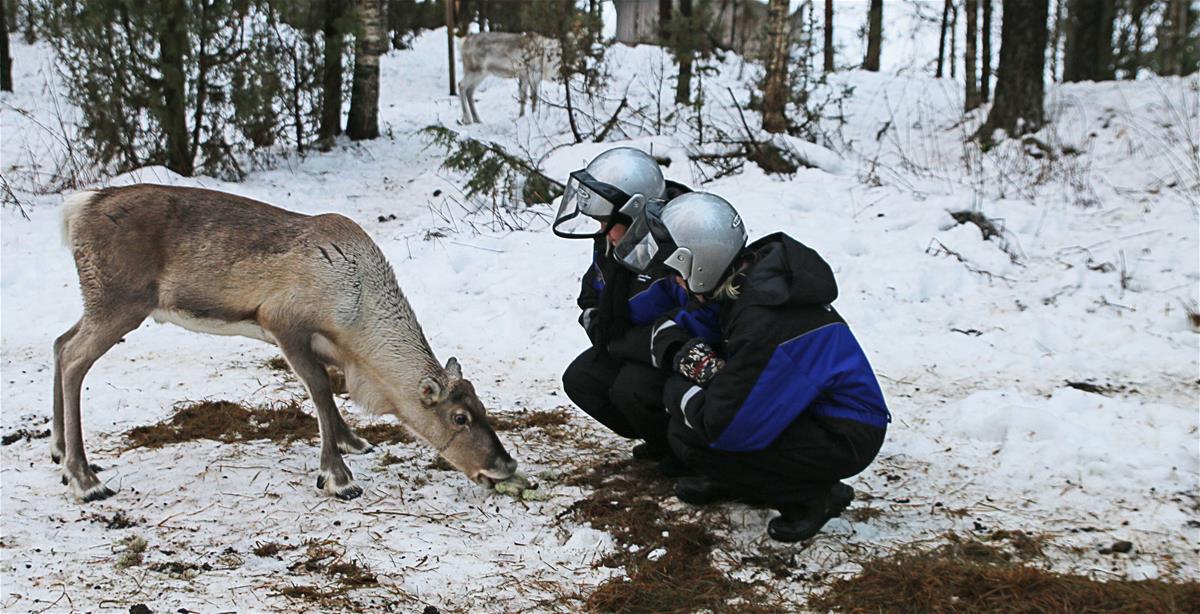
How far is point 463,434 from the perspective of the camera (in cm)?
494

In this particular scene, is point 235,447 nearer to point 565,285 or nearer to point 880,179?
point 565,285

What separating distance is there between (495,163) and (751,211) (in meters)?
2.77

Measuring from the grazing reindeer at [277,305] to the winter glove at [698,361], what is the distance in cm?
117

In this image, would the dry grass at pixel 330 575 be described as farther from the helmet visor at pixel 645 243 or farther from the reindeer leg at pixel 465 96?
the reindeer leg at pixel 465 96

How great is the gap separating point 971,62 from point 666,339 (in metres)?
15.1

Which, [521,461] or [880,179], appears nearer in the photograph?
[521,461]

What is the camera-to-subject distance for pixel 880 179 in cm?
1023

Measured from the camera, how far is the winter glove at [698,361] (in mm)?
4195

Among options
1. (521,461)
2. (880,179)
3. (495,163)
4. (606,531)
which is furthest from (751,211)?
(606,531)

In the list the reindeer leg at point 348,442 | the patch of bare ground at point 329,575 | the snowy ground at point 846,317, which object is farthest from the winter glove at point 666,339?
the reindeer leg at point 348,442

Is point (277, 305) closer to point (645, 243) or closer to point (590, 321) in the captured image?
point (590, 321)

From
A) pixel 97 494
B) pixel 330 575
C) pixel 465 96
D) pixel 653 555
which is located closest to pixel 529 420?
pixel 653 555

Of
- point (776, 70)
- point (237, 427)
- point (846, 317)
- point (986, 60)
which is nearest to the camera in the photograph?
point (237, 427)

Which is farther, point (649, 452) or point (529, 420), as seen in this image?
point (529, 420)
